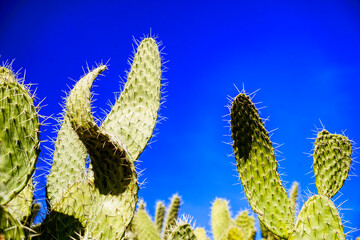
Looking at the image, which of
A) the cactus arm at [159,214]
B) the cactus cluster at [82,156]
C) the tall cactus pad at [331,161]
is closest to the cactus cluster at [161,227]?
the cactus arm at [159,214]

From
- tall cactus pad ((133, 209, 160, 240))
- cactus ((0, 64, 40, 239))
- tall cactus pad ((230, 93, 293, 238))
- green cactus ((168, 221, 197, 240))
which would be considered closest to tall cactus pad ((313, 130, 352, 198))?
tall cactus pad ((230, 93, 293, 238))

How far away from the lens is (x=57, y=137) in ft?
8.07

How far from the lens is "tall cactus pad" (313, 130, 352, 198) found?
2.46 meters

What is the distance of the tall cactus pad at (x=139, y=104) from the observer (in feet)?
7.48

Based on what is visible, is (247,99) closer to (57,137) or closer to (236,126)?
(236,126)

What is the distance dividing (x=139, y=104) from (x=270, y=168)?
1.02 m

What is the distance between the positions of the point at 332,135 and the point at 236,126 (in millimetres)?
736

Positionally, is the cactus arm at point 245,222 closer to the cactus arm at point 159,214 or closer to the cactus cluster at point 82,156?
the cactus arm at point 159,214

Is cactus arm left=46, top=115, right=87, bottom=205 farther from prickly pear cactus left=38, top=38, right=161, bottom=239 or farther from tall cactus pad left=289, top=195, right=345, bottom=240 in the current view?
tall cactus pad left=289, top=195, right=345, bottom=240

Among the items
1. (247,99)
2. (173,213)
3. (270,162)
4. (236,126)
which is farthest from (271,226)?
(173,213)

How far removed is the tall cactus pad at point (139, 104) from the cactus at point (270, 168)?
59cm

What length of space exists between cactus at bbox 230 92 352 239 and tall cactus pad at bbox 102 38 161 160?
591 millimetres

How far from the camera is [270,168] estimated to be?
7.64 ft

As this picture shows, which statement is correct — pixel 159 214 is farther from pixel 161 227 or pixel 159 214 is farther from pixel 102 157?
pixel 102 157
